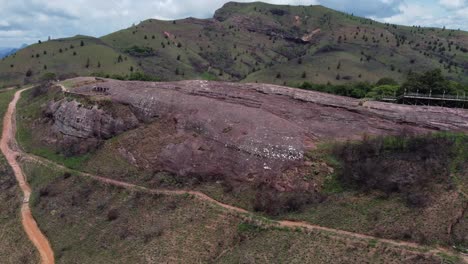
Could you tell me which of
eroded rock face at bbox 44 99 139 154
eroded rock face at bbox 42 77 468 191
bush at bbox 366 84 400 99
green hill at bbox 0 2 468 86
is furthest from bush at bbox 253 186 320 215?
green hill at bbox 0 2 468 86

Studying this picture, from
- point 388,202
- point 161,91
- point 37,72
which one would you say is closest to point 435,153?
point 388,202

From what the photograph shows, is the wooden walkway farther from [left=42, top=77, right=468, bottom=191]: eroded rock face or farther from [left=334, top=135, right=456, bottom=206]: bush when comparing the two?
[left=334, top=135, right=456, bottom=206]: bush

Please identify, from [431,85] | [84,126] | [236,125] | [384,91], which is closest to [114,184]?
[84,126]

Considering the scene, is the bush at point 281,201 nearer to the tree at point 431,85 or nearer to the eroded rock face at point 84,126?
the eroded rock face at point 84,126

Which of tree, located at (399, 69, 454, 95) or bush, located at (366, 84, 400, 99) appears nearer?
tree, located at (399, 69, 454, 95)

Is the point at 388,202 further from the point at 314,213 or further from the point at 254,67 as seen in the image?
the point at 254,67

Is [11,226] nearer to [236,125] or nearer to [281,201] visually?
[236,125]

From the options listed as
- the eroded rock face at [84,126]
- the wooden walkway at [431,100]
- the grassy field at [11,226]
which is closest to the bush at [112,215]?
the grassy field at [11,226]
